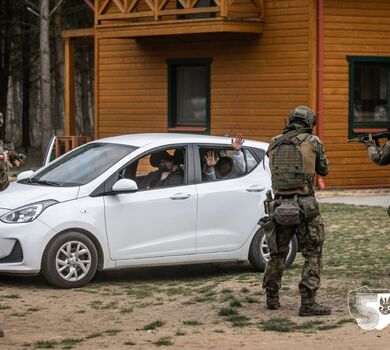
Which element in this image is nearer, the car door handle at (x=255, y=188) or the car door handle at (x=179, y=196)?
the car door handle at (x=179, y=196)

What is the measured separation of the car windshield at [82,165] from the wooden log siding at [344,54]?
402 inches

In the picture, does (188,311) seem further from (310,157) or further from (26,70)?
(26,70)

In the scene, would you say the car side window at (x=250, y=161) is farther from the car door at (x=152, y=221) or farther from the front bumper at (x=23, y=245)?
the front bumper at (x=23, y=245)

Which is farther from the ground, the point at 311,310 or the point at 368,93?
the point at 368,93

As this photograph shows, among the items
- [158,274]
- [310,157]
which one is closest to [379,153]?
[310,157]

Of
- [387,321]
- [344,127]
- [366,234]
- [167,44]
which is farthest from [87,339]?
[167,44]

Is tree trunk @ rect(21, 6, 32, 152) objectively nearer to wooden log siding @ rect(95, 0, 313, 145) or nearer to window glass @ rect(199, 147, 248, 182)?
wooden log siding @ rect(95, 0, 313, 145)

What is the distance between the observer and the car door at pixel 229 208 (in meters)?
11.7

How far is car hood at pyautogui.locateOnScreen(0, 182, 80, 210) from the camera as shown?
11.0 meters

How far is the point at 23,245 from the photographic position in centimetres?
1078

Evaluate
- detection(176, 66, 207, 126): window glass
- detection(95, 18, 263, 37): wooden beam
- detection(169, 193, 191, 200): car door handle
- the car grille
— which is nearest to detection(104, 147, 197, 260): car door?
detection(169, 193, 191, 200): car door handle

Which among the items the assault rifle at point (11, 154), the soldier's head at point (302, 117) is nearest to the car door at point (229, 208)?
the assault rifle at point (11, 154)

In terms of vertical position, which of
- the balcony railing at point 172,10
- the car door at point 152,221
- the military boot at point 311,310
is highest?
the balcony railing at point 172,10

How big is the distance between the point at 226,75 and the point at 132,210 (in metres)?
12.3
